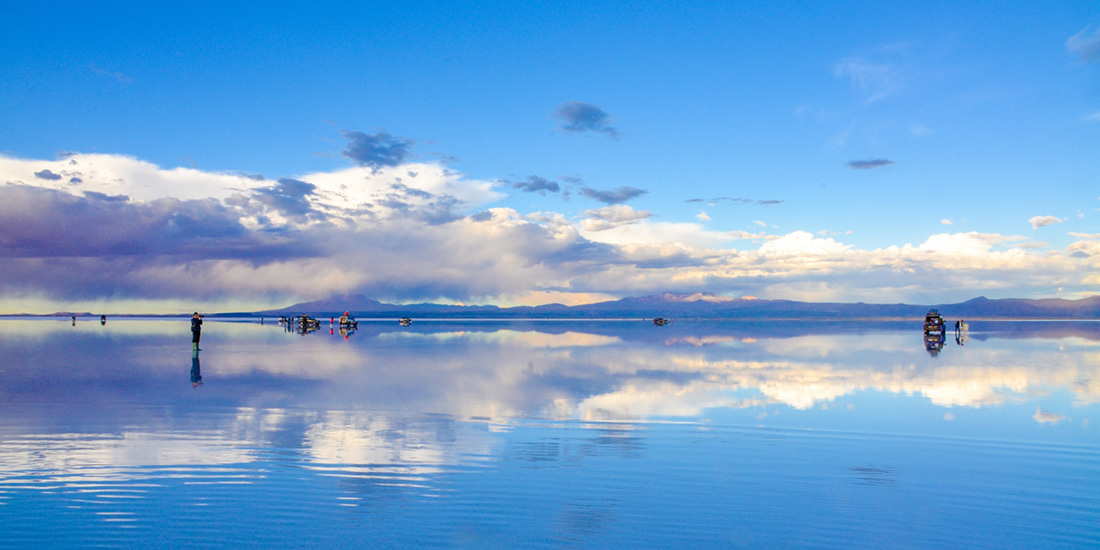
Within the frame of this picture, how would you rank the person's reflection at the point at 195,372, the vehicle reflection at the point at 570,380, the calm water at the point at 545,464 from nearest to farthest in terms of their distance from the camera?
the calm water at the point at 545,464, the vehicle reflection at the point at 570,380, the person's reflection at the point at 195,372

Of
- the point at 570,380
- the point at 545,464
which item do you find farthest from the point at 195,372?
the point at 545,464

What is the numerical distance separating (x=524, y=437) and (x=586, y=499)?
4.15 meters

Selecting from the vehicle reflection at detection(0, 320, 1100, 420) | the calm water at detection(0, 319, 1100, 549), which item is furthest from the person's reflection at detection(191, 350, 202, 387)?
the calm water at detection(0, 319, 1100, 549)

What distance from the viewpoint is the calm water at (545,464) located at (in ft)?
25.2

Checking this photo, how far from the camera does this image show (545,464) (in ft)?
35.1

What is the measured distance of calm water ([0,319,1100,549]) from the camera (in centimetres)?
769

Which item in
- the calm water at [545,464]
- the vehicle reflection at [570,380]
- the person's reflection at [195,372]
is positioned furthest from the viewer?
the person's reflection at [195,372]

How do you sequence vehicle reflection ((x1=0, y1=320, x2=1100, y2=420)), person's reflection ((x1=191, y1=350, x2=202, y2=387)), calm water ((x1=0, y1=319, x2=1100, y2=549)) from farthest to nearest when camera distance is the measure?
person's reflection ((x1=191, y1=350, x2=202, y2=387))
vehicle reflection ((x1=0, y1=320, x2=1100, y2=420))
calm water ((x1=0, y1=319, x2=1100, y2=549))

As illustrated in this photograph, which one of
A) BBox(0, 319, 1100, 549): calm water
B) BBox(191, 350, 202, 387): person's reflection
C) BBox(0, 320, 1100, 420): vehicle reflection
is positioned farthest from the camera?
BBox(191, 350, 202, 387): person's reflection

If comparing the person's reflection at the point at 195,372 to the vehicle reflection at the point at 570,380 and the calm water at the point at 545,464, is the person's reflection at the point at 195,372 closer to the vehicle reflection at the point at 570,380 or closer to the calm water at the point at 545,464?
the vehicle reflection at the point at 570,380

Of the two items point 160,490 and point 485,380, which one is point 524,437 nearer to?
point 160,490

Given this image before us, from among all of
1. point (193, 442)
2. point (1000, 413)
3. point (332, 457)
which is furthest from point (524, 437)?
point (1000, 413)

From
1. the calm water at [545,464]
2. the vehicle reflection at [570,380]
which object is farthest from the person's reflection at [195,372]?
the calm water at [545,464]

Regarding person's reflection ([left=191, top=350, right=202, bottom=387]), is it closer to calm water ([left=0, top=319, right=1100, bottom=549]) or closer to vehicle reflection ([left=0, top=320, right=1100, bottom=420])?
vehicle reflection ([left=0, top=320, right=1100, bottom=420])
